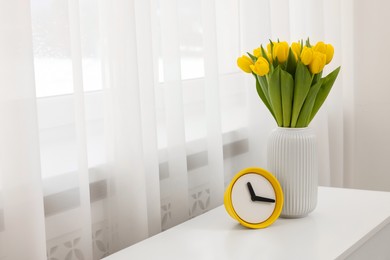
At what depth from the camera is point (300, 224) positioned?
51.8 inches

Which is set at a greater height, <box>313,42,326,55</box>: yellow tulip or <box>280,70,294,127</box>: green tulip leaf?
<box>313,42,326,55</box>: yellow tulip

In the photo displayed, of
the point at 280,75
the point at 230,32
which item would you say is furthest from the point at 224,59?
the point at 280,75

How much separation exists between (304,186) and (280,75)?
243 millimetres

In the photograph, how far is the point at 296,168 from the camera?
1.34m

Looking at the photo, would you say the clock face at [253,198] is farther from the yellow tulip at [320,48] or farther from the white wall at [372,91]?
the white wall at [372,91]

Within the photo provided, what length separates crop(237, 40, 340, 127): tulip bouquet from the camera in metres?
1.30

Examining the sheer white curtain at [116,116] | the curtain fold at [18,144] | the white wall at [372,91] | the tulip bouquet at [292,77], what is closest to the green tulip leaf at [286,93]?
the tulip bouquet at [292,77]

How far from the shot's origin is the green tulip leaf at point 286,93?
4.30ft

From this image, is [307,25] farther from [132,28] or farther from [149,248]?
[149,248]

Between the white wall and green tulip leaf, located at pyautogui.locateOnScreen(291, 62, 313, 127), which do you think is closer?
green tulip leaf, located at pyautogui.locateOnScreen(291, 62, 313, 127)

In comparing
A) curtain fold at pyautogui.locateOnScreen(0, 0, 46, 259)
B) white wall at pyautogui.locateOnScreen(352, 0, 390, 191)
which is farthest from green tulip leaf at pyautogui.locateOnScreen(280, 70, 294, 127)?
white wall at pyautogui.locateOnScreen(352, 0, 390, 191)

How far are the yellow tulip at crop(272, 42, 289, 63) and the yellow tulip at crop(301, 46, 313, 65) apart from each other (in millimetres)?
41

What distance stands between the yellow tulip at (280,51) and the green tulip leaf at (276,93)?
0.03 metres

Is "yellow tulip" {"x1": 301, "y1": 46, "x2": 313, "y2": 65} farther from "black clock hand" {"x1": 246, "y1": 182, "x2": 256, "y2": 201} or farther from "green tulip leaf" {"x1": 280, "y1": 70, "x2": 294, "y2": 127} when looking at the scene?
"black clock hand" {"x1": 246, "y1": 182, "x2": 256, "y2": 201}
